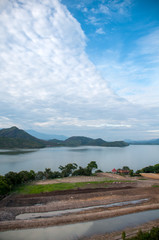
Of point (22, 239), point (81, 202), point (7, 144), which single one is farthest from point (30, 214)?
point (7, 144)

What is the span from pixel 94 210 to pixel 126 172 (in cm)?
2969

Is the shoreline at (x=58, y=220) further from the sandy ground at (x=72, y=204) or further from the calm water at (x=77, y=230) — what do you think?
the calm water at (x=77, y=230)

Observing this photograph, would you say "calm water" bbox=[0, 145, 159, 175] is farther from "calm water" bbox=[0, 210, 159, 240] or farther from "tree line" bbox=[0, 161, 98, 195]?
"calm water" bbox=[0, 210, 159, 240]

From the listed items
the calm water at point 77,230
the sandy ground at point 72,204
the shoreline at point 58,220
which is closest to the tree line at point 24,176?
the sandy ground at point 72,204

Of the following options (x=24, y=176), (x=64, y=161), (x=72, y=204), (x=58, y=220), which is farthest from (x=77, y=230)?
(x=64, y=161)

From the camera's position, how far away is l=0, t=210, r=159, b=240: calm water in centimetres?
1347

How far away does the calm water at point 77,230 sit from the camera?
13.5 m

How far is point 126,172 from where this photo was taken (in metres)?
45.0

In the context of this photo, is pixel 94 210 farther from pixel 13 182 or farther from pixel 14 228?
pixel 13 182

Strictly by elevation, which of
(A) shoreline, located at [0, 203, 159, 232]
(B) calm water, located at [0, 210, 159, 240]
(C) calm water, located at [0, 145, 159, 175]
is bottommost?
(C) calm water, located at [0, 145, 159, 175]

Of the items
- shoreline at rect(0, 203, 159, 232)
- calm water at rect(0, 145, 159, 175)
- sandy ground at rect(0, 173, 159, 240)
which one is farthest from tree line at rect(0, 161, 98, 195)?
calm water at rect(0, 145, 159, 175)

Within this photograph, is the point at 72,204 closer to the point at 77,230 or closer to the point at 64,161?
the point at 77,230

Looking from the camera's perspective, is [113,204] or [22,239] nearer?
[22,239]

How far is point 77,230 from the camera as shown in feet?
46.7
